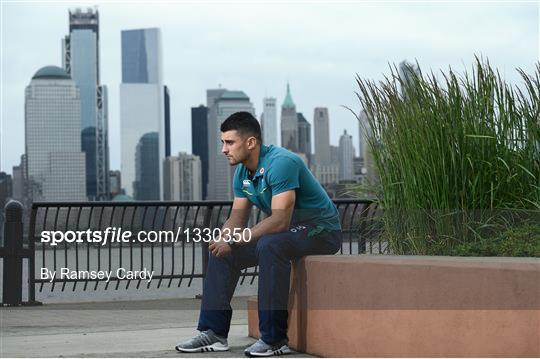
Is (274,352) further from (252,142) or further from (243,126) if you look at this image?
(243,126)

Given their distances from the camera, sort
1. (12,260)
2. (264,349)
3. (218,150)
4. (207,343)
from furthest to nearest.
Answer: (218,150) < (12,260) < (207,343) < (264,349)

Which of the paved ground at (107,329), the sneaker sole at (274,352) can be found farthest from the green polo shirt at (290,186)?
the paved ground at (107,329)

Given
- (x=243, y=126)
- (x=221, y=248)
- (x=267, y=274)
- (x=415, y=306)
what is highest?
(x=243, y=126)

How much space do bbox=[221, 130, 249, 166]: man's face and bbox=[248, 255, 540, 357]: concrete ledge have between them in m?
0.68

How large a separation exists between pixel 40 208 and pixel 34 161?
576ft

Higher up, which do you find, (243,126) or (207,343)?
(243,126)

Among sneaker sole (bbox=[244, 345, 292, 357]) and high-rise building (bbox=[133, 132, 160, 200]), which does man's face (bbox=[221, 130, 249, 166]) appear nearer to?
sneaker sole (bbox=[244, 345, 292, 357])

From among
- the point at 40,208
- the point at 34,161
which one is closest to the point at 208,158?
the point at 34,161

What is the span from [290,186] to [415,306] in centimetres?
104

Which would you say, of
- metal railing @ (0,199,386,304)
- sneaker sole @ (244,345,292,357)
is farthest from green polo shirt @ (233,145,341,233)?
metal railing @ (0,199,386,304)

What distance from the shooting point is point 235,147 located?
6059 millimetres

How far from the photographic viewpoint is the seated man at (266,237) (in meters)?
5.78

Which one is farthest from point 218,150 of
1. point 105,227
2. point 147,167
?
point 105,227

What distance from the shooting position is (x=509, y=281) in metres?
4.81
